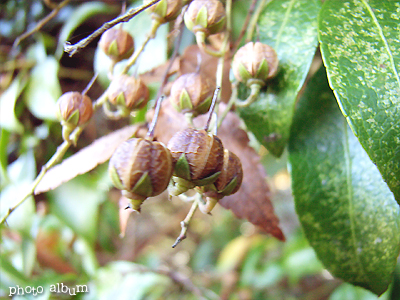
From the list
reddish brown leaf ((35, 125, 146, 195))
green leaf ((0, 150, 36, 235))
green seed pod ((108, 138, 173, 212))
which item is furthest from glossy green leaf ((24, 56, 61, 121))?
green seed pod ((108, 138, 173, 212))

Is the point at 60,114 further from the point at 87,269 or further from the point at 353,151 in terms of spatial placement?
the point at 87,269

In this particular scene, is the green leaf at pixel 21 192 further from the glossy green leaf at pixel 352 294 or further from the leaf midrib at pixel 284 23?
the glossy green leaf at pixel 352 294

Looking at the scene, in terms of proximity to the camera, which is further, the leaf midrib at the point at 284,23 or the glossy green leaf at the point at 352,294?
the glossy green leaf at the point at 352,294

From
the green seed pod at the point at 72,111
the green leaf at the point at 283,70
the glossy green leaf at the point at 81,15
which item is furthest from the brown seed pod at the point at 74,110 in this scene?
the glossy green leaf at the point at 81,15

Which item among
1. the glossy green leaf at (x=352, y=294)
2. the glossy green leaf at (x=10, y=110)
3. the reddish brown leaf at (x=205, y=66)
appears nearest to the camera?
the reddish brown leaf at (x=205, y=66)

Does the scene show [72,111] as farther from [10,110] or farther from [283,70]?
[10,110]

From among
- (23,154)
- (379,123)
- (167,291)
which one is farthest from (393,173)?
(167,291)
